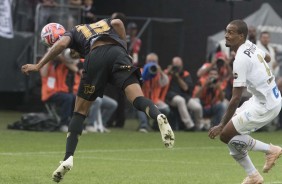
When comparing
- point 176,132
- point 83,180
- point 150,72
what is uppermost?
point 83,180

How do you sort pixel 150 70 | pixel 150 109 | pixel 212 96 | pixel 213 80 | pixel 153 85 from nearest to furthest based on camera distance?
pixel 150 109 < pixel 150 70 < pixel 153 85 < pixel 213 80 < pixel 212 96

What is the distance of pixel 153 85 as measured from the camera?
831 inches

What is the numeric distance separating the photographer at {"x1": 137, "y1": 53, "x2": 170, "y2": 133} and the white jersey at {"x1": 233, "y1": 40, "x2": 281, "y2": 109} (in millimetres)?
9765

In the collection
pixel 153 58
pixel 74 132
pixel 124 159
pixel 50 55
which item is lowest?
pixel 153 58

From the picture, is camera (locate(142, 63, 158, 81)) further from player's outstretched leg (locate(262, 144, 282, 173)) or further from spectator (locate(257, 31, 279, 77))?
player's outstretched leg (locate(262, 144, 282, 173))

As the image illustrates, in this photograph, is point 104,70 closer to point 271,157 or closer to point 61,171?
point 61,171

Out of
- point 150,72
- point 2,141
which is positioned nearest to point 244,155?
point 2,141

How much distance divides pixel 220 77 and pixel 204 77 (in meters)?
0.63

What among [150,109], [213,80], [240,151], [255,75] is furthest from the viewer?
[213,80]

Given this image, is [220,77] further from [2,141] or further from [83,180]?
[83,180]

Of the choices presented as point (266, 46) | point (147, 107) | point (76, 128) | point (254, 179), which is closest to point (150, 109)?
point (147, 107)

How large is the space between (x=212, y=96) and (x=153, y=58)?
190cm

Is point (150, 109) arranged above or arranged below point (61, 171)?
above

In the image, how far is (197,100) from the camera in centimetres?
2175
